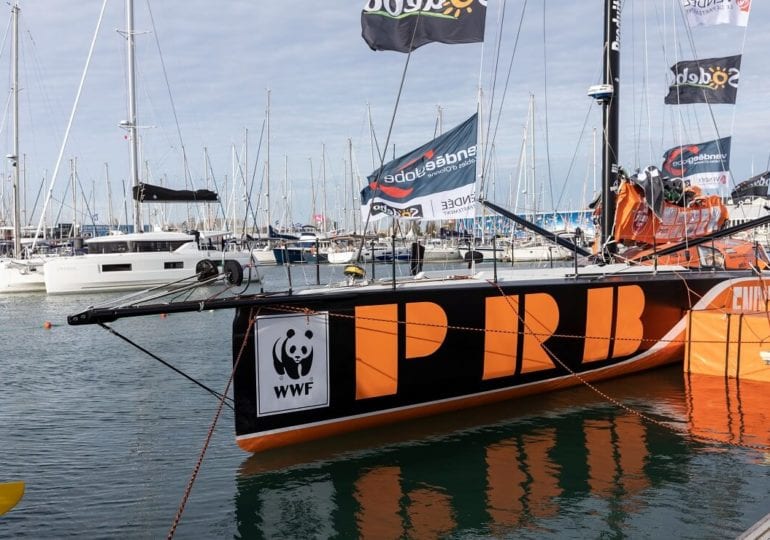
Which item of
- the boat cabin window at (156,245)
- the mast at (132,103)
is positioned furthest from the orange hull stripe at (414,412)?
the boat cabin window at (156,245)

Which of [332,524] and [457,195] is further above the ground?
[457,195]

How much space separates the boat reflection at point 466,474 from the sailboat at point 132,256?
2294 centimetres

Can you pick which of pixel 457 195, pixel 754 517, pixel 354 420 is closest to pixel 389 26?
pixel 457 195

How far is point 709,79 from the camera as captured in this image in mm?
15156

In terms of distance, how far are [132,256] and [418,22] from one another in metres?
25.3

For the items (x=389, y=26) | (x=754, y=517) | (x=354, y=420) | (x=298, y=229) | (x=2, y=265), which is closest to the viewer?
(x=754, y=517)

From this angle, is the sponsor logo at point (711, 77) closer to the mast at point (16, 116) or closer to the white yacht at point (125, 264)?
the white yacht at point (125, 264)

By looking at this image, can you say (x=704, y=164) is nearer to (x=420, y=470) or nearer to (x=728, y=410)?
(x=728, y=410)

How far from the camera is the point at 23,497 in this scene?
644 cm

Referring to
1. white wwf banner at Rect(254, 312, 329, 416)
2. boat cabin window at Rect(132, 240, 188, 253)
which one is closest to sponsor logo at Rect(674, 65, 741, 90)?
white wwf banner at Rect(254, 312, 329, 416)

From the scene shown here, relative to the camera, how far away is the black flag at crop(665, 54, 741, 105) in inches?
595

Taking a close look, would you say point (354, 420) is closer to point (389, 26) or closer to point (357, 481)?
point (357, 481)

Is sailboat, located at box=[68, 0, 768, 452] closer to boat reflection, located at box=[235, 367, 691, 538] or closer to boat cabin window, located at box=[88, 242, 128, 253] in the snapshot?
boat reflection, located at box=[235, 367, 691, 538]

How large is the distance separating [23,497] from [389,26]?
656 centimetres
